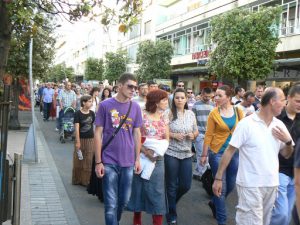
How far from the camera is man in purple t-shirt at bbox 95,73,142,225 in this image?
4730mm

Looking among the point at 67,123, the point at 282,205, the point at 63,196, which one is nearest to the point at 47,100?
the point at 67,123

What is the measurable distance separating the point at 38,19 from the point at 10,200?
1.96 m

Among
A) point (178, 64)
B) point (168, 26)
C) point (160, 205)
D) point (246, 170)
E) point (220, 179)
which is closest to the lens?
point (246, 170)

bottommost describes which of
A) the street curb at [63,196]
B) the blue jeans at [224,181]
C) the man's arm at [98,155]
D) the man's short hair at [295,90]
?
Result: the street curb at [63,196]

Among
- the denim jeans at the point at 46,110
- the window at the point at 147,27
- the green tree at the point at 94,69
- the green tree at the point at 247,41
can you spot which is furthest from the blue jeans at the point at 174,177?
the green tree at the point at 94,69

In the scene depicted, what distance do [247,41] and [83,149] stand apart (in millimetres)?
15313

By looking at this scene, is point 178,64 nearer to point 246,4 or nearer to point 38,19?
point 246,4

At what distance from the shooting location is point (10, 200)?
14.5ft

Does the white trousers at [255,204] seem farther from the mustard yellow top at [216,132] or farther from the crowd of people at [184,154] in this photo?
the mustard yellow top at [216,132]

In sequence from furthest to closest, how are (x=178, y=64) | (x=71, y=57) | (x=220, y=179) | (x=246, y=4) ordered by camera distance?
(x=71, y=57) → (x=178, y=64) → (x=246, y=4) → (x=220, y=179)

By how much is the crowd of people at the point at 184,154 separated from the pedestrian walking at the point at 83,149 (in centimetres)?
122

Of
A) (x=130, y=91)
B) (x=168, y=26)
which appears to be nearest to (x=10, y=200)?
(x=130, y=91)

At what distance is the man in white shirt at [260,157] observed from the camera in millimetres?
4137

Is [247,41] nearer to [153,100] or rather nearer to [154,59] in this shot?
[154,59]
